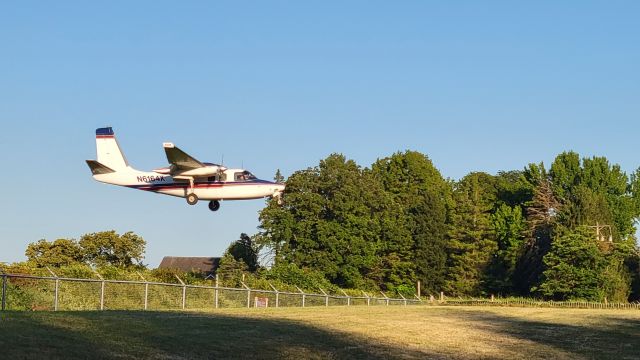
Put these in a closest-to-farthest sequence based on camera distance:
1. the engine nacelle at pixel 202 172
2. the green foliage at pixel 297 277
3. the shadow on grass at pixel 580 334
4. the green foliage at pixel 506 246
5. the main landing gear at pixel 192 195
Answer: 1. the shadow on grass at pixel 580 334
2. the engine nacelle at pixel 202 172
3. the main landing gear at pixel 192 195
4. the green foliage at pixel 297 277
5. the green foliage at pixel 506 246

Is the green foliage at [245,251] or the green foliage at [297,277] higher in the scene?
the green foliage at [245,251]

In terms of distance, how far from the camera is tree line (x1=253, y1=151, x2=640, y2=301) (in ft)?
320

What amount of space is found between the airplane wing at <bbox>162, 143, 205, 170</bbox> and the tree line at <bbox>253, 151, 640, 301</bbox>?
34962 mm

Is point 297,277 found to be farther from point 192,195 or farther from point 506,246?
point 506,246

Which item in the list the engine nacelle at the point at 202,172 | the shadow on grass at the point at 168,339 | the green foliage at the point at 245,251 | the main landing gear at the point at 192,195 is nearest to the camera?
the shadow on grass at the point at 168,339

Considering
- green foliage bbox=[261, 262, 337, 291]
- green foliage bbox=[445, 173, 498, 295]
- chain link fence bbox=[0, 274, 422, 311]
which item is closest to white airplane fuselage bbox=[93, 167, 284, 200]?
chain link fence bbox=[0, 274, 422, 311]

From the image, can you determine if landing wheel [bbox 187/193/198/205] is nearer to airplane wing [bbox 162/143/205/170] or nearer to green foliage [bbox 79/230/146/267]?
airplane wing [bbox 162/143/205/170]

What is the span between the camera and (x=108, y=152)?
6347 centimetres

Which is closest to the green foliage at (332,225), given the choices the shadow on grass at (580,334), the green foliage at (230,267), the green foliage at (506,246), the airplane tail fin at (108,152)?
the green foliage at (230,267)

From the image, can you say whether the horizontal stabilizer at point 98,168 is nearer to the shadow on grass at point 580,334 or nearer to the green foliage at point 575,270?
the shadow on grass at point 580,334

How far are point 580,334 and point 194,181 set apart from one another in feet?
96.9

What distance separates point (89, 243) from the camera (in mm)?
101750

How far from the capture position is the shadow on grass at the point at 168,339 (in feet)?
68.1

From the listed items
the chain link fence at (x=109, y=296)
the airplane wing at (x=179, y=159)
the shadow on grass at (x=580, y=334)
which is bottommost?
the shadow on grass at (x=580, y=334)
